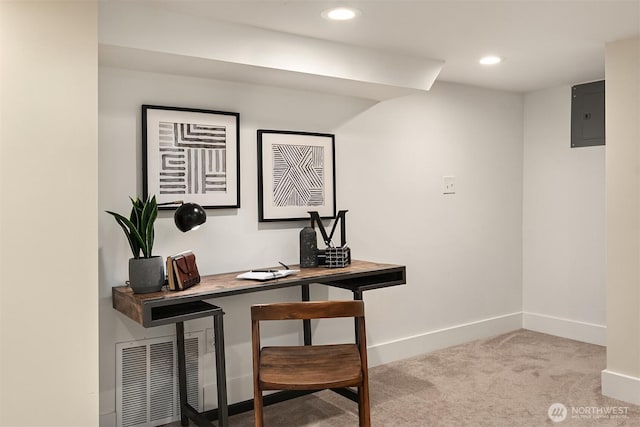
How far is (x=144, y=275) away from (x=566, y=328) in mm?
3506

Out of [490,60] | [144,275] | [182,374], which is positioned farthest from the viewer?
[490,60]

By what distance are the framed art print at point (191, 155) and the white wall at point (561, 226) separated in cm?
279

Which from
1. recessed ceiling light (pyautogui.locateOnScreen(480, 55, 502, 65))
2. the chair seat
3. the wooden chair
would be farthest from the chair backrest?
recessed ceiling light (pyautogui.locateOnScreen(480, 55, 502, 65))

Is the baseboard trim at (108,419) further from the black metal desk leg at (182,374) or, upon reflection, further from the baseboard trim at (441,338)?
the baseboard trim at (441,338)

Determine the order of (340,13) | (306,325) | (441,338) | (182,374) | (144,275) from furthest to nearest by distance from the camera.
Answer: (441,338) → (306,325) → (182,374) → (340,13) → (144,275)

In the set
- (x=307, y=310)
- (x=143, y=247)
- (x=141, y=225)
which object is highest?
(x=141, y=225)

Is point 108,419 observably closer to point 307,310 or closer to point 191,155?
point 307,310

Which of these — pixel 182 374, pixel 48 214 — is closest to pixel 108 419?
pixel 182 374

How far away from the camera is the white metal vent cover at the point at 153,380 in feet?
8.95

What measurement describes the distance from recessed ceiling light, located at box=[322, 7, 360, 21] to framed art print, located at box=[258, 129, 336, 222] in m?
0.85

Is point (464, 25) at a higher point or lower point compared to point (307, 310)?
higher

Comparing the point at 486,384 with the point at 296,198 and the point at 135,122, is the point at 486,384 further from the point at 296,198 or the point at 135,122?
the point at 135,122

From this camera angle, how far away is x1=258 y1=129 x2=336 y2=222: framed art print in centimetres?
318

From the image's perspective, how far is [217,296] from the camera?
2.48 metres
